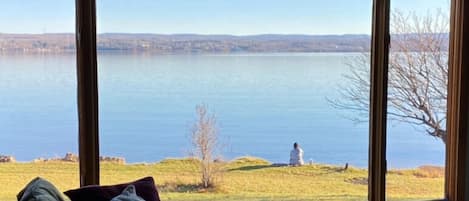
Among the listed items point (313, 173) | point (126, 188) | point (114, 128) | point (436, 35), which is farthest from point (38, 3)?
point (436, 35)

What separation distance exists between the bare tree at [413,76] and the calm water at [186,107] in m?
0.09

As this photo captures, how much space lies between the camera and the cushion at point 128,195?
2.28 meters

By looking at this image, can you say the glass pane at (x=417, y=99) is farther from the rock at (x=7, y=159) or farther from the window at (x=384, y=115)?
the rock at (x=7, y=159)

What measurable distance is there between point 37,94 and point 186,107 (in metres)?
0.88

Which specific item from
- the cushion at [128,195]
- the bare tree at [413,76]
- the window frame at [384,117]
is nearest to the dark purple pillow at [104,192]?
the cushion at [128,195]

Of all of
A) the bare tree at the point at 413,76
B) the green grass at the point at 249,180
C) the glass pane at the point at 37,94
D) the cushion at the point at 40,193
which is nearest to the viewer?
the cushion at the point at 40,193

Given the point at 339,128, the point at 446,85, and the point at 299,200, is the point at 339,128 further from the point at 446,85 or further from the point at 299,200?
the point at 446,85

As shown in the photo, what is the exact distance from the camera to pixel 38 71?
313cm

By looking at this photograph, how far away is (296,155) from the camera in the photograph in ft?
11.4

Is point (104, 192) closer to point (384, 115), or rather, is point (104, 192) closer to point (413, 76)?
point (384, 115)

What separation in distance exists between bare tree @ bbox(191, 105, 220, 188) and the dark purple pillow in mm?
807

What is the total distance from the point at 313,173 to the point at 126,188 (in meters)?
1.49

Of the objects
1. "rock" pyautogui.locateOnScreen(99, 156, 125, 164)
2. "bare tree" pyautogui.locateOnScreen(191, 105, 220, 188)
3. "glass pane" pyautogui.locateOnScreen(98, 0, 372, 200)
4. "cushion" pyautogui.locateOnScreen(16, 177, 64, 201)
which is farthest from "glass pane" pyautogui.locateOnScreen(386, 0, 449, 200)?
"cushion" pyautogui.locateOnScreen(16, 177, 64, 201)

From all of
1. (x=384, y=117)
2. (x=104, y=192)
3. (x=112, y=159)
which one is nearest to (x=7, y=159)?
(x=112, y=159)
